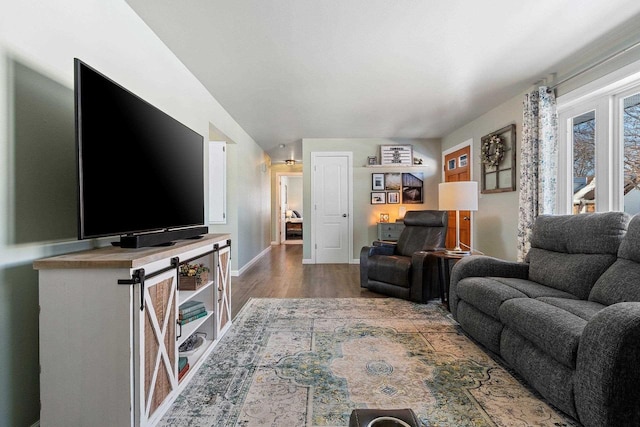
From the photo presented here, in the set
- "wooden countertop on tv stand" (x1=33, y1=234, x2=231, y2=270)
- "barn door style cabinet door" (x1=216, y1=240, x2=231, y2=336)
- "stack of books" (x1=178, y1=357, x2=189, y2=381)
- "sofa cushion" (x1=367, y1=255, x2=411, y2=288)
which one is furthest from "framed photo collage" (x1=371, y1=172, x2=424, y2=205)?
"wooden countertop on tv stand" (x1=33, y1=234, x2=231, y2=270)

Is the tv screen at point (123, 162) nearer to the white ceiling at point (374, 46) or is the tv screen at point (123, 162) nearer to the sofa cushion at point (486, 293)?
the white ceiling at point (374, 46)

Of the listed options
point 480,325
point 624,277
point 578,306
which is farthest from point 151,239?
point 624,277

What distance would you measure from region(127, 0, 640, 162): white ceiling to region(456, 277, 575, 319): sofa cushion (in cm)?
185

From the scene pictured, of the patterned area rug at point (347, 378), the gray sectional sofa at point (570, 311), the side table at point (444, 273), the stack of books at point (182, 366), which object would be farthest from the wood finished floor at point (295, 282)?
the gray sectional sofa at point (570, 311)

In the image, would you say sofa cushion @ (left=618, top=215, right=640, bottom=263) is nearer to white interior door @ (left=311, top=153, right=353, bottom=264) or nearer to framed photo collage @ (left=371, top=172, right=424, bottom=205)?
framed photo collage @ (left=371, top=172, right=424, bottom=205)

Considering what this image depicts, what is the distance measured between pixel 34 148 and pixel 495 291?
274 cm

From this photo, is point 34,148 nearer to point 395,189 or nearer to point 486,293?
point 486,293

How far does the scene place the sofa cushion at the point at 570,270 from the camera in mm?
1989

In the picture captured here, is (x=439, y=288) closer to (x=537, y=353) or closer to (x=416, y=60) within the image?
(x=537, y=353)

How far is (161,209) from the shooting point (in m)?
1.88

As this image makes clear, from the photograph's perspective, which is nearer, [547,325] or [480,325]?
[547,325]

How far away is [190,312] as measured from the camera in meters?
2.01

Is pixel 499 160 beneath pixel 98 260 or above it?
above

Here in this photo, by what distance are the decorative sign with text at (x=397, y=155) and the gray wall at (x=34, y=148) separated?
4371 millimetres
